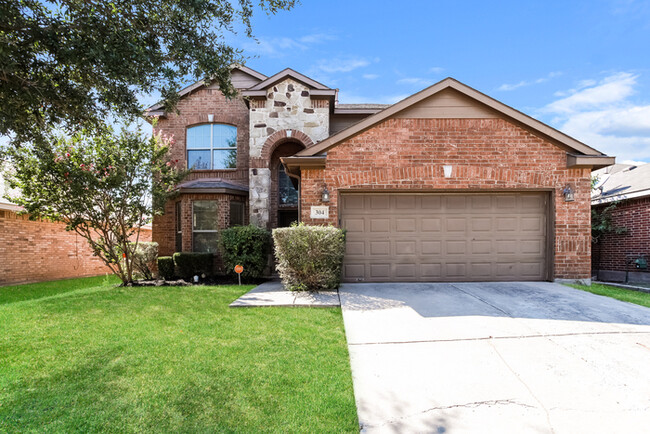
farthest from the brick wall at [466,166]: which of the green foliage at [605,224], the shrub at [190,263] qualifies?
the green foliage at [605,224]

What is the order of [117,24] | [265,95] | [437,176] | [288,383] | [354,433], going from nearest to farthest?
[354,433], [288,383], [117,24], [437,176], [265,95]

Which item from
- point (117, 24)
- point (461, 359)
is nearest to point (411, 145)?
point (461, 359)

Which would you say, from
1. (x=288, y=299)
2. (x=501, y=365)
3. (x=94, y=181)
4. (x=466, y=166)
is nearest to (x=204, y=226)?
(x=94, y=181)

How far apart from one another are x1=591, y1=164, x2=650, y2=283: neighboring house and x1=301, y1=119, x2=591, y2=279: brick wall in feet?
16.6

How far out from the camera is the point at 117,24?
16.2 ft

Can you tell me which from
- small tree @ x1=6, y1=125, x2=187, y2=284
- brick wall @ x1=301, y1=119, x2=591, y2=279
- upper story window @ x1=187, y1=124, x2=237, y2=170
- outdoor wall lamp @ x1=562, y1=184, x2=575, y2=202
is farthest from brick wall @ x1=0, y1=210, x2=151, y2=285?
outdoor wall lamp @ x1=562, y1=184, x2=575, y2=202

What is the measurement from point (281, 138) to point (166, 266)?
5918mm

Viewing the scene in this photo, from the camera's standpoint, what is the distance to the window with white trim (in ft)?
39.5

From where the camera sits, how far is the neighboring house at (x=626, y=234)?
11156 mm

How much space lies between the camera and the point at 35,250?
1208 centimetres

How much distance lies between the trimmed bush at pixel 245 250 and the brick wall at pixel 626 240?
40.1 ft

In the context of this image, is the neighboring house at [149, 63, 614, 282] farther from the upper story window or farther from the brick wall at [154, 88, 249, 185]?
the upper story window

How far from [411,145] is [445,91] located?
1.59m

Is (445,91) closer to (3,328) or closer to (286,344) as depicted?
(286,344)
